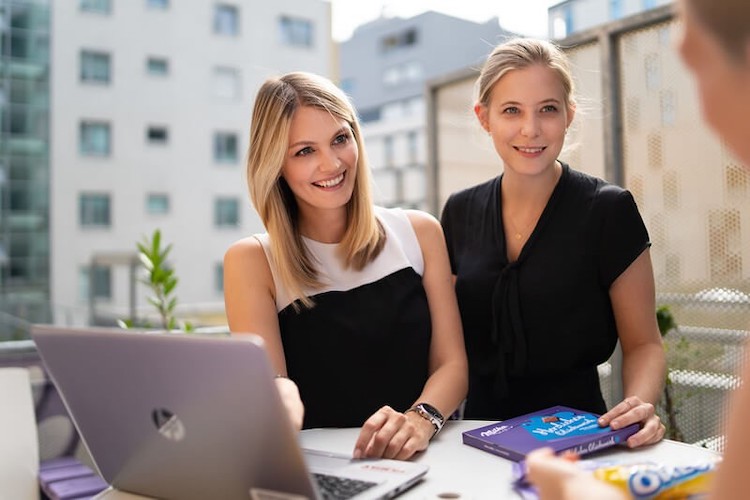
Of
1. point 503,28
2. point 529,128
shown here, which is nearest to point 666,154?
point 503,28

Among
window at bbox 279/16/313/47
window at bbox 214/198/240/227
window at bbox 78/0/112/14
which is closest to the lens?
window at bbox 78/0/112/14

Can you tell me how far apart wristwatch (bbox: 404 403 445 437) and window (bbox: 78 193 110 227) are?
30.6ft

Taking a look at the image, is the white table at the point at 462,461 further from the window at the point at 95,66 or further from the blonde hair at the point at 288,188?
the window at the point at 95,66

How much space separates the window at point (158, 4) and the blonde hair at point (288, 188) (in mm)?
10763

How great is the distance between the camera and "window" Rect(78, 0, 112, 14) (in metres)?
10.3

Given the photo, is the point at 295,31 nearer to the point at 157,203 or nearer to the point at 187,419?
the point at 157,203

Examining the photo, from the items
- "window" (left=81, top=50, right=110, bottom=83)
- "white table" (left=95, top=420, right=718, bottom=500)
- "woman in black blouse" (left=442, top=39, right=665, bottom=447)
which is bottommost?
"white table" (left=95, top=420, right=718, bottom=500)

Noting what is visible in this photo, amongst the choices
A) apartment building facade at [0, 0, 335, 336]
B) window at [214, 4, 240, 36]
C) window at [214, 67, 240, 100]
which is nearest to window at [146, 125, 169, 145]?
apartment building facade at [0, 0, 335, 336]

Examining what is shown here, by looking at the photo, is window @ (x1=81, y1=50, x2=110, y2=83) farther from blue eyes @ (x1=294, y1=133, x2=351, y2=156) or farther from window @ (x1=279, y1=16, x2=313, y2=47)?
blue eyes @ (x1=294, y1=133, x2=351, y2=156)

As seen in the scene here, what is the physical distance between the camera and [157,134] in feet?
37.4

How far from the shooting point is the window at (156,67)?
11086mm

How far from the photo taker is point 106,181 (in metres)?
10.5

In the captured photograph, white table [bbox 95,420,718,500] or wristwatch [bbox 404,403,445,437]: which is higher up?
wristwatch [bbox 404,403,445,437]

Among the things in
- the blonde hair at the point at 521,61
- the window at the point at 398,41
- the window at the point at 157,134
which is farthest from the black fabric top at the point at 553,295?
the window at the point at 398,41
